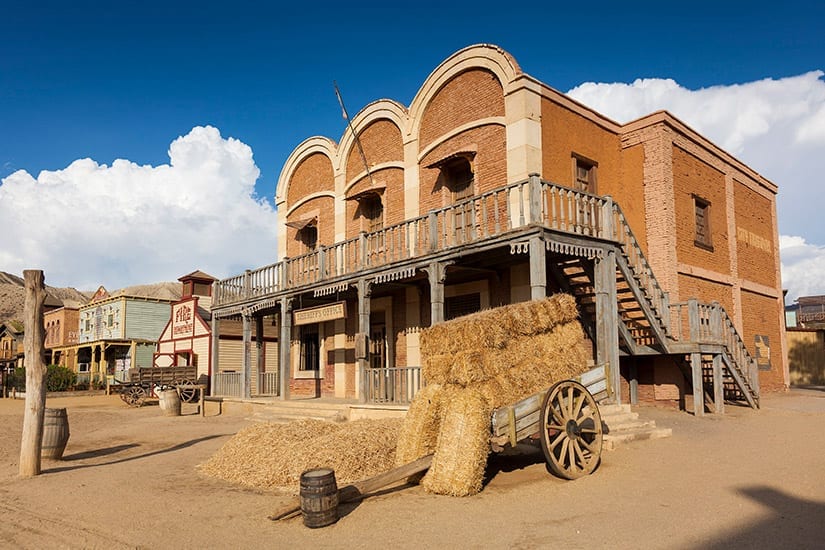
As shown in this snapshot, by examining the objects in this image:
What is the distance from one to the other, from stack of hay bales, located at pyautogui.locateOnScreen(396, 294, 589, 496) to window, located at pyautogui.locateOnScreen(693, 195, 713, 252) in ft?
35.5

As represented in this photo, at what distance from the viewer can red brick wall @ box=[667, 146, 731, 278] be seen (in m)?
16.4

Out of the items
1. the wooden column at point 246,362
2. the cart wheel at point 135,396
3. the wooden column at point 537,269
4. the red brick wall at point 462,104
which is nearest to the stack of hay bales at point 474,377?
the wooden column at point 537,269

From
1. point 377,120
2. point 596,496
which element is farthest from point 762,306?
point 596,496

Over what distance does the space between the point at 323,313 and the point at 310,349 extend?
545cm

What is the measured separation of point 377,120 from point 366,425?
1049cm

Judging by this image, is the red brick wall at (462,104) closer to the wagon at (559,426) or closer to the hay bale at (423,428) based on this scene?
the wagon at (559,426)

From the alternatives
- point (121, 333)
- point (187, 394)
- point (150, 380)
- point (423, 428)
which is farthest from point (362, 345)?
point (121, 333)

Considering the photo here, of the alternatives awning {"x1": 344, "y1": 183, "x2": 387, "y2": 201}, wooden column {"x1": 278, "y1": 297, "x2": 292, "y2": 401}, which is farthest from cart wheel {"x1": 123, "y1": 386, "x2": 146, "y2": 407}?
awning {"x1": 344, "y1": 183, "x2": 387, "y2": 201}

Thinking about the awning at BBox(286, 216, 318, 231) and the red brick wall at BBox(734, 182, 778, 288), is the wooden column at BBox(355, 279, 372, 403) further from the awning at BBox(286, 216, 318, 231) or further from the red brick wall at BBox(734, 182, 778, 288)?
the red brick wall at BBox(734, 182, 778, 288)

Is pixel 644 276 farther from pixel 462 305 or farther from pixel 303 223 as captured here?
pixel 303 223

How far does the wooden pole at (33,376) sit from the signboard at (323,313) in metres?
6.94

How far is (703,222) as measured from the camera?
58.0ft

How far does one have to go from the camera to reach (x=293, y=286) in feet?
57.7

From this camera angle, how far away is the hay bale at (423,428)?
748 centimetres
